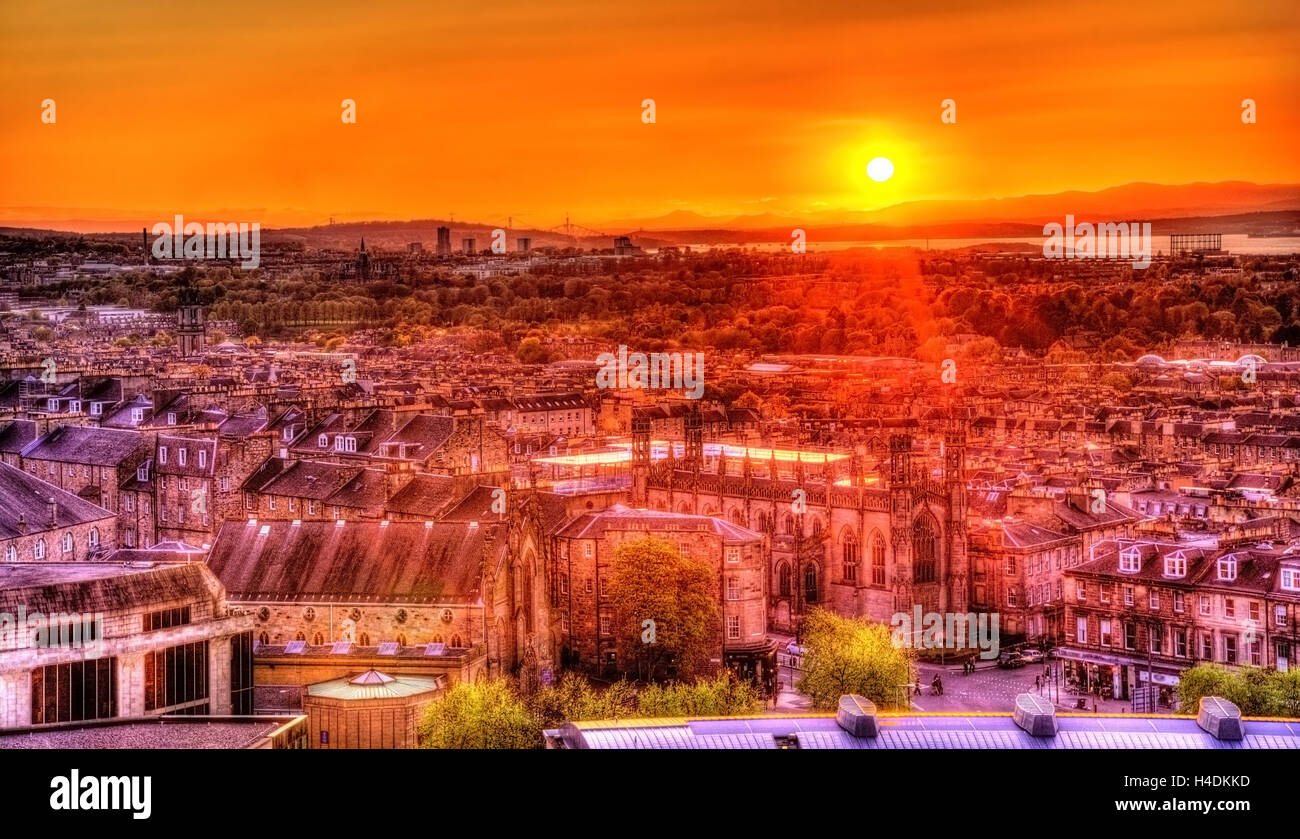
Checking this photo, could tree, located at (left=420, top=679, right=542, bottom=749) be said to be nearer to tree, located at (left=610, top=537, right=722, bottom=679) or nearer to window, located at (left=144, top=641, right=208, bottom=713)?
tree, located at (left=610, top=537, right=722, bottom=679)

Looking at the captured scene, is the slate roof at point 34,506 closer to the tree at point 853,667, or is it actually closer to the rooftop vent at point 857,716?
the tree at point 853,667

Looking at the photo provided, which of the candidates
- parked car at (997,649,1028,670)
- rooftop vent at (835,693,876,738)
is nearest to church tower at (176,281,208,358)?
rooftop vent at (835,693,876,738)

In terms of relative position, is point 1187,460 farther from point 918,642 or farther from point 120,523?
point 120,523

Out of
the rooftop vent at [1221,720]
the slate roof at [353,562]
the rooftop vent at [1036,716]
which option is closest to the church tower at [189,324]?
the slate roof at [353,562]

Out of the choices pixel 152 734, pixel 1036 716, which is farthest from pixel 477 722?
pixel 1036 716

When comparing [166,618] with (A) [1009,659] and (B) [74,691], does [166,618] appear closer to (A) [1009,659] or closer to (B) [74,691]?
(B) [74,691]

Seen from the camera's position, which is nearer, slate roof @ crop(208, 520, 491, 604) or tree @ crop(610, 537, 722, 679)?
slate roof @ crop(208, 520, 491, 604)
